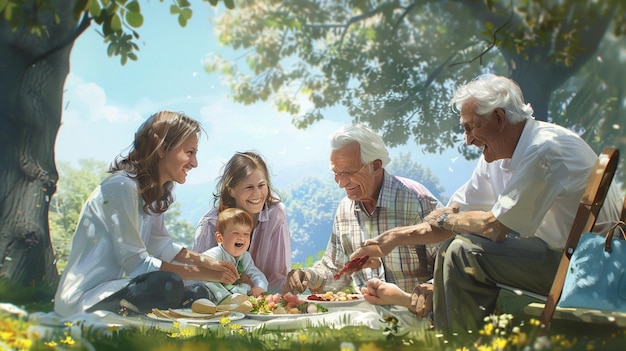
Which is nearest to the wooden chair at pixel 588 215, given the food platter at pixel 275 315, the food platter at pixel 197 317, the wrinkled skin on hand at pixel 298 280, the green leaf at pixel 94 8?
the food platter at pixel 275 315

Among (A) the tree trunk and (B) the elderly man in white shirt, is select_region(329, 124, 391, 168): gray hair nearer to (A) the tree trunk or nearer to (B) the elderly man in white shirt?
(B) the elderly man in white shirt

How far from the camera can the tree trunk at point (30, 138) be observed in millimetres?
4188

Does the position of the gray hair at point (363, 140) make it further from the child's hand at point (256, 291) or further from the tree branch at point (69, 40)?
the tree branch at point (69, 40)

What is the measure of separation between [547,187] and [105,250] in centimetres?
236

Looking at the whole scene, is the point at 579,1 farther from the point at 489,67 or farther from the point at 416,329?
the point at 416,329

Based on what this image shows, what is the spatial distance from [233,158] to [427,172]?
122cm

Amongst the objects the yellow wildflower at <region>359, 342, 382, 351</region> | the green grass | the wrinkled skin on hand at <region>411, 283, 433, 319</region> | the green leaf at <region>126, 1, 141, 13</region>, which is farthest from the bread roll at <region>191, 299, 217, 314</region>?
the green leaf at <region>126, 1, 141, 13</region>

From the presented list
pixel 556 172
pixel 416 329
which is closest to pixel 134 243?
pixel 416 329

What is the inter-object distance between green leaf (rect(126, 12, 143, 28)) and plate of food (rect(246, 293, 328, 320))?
5.76 ft

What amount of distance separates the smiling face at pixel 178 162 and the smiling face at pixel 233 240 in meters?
0.44

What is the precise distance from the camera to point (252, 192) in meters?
4.52

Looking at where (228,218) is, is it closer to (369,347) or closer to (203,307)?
(203,307)

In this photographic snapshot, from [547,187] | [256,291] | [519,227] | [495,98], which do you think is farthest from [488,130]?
[256,291]

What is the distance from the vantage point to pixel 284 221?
4590mm
